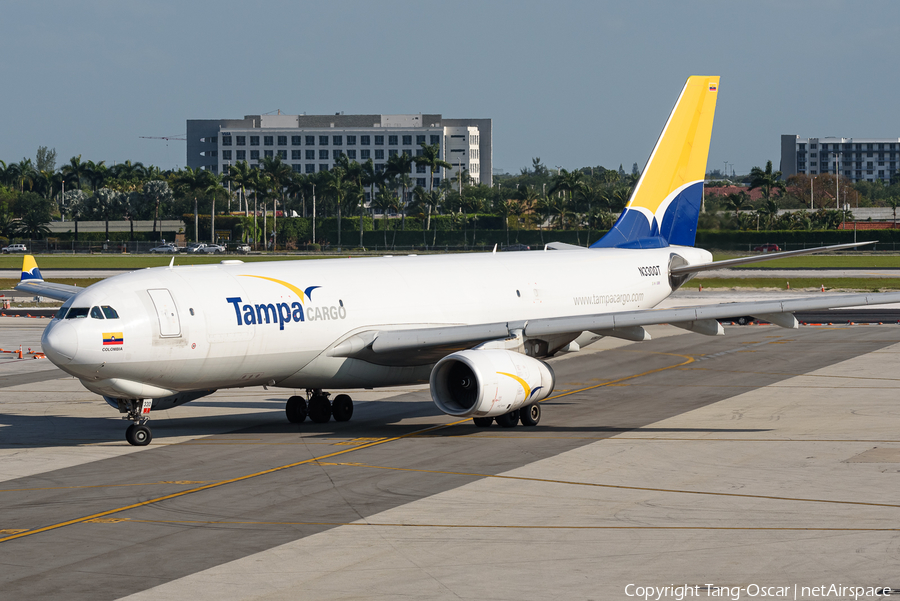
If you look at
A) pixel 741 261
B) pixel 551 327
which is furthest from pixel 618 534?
pixel 741 261

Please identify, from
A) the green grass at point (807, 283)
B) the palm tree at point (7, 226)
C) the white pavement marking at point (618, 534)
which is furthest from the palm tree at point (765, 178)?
the white pavement marking at point (618, 534)

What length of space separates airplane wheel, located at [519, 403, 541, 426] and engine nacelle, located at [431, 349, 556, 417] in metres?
1.01

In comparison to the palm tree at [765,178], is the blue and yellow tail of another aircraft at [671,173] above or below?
below

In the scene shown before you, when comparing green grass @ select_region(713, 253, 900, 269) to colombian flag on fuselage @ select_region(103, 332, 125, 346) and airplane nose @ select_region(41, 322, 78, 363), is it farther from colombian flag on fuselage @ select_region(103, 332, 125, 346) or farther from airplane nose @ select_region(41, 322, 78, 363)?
airplane nose @ select_region(41, 322, 78, 363)

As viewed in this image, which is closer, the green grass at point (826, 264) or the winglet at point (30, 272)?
the winglet at point (30, 272)

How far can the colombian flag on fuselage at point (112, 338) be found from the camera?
22969 mm

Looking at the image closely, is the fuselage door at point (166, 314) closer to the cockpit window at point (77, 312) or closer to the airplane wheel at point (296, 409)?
the cockpit window at point (77, 312)

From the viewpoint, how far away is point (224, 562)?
15523 millimetres

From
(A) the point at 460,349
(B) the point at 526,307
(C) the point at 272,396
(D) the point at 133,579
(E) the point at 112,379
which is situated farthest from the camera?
(C) the point at 272,396

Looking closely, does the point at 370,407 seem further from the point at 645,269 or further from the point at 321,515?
the point at 321,515

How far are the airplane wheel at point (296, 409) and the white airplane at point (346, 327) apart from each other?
1.3 inches

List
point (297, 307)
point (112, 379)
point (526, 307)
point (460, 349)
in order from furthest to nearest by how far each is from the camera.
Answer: point (526, 307)
point (460, 349)
point (297, 307)
point (112, 379)

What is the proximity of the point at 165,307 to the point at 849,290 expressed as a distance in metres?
60.6

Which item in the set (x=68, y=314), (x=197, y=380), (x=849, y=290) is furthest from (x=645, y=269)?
(x=849, y=290)
